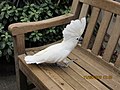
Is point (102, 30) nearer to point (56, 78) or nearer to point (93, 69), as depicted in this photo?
point (93, 69)

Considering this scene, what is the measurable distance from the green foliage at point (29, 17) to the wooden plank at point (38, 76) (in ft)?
2.35

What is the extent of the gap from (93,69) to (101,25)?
392 mm

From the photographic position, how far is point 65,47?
186 centimetres

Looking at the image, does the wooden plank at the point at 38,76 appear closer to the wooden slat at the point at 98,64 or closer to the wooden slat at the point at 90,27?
the wooden slat at the point at 98,64

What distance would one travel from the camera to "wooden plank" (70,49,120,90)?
181cm

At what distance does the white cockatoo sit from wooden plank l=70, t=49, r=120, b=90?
0.24 meters

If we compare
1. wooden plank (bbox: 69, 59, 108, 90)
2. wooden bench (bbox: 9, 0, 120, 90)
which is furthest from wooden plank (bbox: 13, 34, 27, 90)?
wooden plank (bbox: 69, 59, 108, 90)

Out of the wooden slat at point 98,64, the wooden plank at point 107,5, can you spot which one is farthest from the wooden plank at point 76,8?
the wooden slat at point 98,64

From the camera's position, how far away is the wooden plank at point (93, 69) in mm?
1812

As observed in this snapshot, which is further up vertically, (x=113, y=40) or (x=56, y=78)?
(x=113, y=40)

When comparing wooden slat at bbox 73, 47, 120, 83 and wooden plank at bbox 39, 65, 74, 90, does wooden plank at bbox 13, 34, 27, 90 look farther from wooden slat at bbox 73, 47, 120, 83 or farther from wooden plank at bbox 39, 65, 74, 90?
wooden slat at bbox 73, 47, 120, 83

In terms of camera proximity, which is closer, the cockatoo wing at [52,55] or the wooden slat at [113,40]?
the cockatoo wing at [52,55]

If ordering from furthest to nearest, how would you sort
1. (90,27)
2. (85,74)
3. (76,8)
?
(76,8), (90,27), (85,74)

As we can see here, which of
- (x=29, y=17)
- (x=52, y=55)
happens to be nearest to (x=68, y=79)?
(x=52, y=55)
